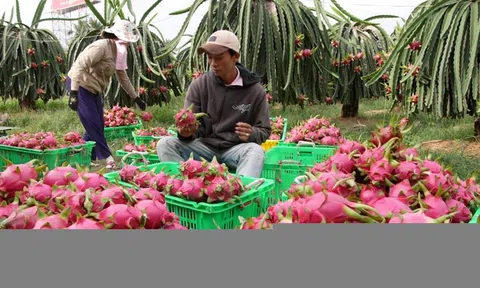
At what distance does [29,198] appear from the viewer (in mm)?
945

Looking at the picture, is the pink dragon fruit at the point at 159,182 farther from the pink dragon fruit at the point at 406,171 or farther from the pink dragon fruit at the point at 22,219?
the pink dragon fruit at the point at 406,171

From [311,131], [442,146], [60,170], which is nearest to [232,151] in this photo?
[311,131]

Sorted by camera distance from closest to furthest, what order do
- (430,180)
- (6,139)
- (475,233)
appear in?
(475,233) < (430,180) < (6,139)

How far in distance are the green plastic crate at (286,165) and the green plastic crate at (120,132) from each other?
2273 millimetres

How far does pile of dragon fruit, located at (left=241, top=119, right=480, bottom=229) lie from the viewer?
797 millimetres

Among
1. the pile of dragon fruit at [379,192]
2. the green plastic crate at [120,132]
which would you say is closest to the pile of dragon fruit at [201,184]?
the pile of dragon fruit at [379,192]

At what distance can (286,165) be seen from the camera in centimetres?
229

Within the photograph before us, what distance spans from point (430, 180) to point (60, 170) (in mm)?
921

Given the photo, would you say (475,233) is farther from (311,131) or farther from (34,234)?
(311,131)

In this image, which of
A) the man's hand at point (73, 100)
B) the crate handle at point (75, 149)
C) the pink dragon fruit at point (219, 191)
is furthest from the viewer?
the man's hand at point (73, 100)

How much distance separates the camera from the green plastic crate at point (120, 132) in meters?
4.55

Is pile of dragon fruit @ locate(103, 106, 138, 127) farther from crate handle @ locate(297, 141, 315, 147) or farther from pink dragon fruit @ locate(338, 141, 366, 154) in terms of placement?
pink dragon fruit @ locate(338, 141, 366, 154)

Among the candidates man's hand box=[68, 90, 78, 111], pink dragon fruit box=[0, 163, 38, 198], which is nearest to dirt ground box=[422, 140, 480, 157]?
man's hand box=[68, 90, 78, 111]

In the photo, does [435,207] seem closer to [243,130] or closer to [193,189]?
[193,189]
